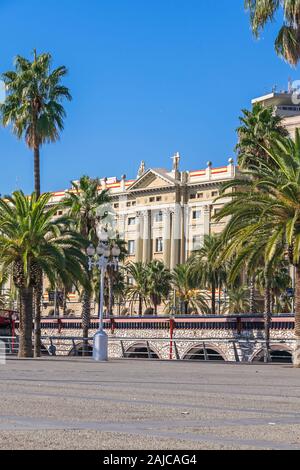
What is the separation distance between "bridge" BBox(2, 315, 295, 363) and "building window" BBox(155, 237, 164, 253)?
135 feet

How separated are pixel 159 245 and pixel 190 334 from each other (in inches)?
2247

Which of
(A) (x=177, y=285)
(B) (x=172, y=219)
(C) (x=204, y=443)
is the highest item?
(B) (x=172, y=219)

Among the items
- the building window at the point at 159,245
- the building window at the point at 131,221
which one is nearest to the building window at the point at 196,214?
the building window at the point at 159,245

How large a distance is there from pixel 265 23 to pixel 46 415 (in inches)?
1095

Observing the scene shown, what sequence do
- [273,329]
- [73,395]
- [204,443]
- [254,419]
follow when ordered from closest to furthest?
[204,443] < [254,419] < [73,395] < [273,329]

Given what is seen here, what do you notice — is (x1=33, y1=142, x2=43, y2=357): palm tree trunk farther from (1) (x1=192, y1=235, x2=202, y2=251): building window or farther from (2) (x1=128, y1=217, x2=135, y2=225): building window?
(2) (x1=128, y1=217, x2=135, y2=225): building window

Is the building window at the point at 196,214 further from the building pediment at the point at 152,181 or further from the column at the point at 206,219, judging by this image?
the building pediment at the point at 152,181

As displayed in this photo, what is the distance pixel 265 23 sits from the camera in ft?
117

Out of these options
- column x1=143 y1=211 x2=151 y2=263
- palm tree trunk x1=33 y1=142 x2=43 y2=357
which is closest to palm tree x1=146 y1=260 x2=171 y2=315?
column x1=143 y1=211 x2=151 y2=263

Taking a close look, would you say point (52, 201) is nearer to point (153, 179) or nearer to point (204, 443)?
point (153, 179)

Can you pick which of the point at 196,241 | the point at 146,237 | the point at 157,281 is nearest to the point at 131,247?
the point at 146,237

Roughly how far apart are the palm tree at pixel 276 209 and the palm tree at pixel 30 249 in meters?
10.8

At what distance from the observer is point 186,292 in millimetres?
106000

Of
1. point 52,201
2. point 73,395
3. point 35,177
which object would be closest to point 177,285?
point 52,201
